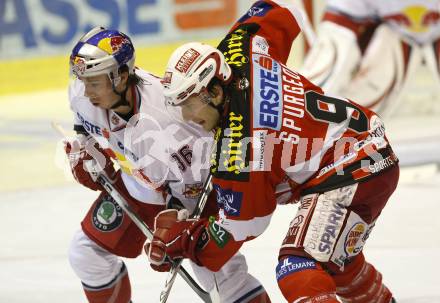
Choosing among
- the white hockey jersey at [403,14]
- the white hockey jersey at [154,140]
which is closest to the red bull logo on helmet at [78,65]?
the white hockey jersey at [154,140]

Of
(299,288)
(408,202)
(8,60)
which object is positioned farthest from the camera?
(8,60)

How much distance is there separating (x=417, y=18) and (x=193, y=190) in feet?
13.4

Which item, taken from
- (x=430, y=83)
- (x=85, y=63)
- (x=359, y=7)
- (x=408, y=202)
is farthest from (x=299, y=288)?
(x=430, y=83)

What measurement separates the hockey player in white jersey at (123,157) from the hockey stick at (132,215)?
33mm

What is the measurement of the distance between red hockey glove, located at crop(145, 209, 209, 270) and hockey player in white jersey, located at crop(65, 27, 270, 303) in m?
0.14

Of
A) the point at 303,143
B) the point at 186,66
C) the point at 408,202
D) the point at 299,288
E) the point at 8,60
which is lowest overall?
the point at 8,60

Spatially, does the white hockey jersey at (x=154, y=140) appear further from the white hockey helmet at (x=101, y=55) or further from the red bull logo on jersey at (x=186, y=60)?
the red bull logo on jersey at (x=186, y=60)

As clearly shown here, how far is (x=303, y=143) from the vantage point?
3.37 meters

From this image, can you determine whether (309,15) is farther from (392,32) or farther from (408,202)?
(408,202)

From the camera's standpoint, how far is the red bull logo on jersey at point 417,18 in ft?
24.5

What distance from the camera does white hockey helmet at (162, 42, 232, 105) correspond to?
127 inches

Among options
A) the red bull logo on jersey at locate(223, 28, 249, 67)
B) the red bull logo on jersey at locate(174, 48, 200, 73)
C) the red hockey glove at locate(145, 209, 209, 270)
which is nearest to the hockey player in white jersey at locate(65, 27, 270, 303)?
the red hockey glove at locate(145, 209, 209, 270)

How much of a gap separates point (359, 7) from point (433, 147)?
1.15m

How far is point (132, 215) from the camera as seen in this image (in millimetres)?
3938
